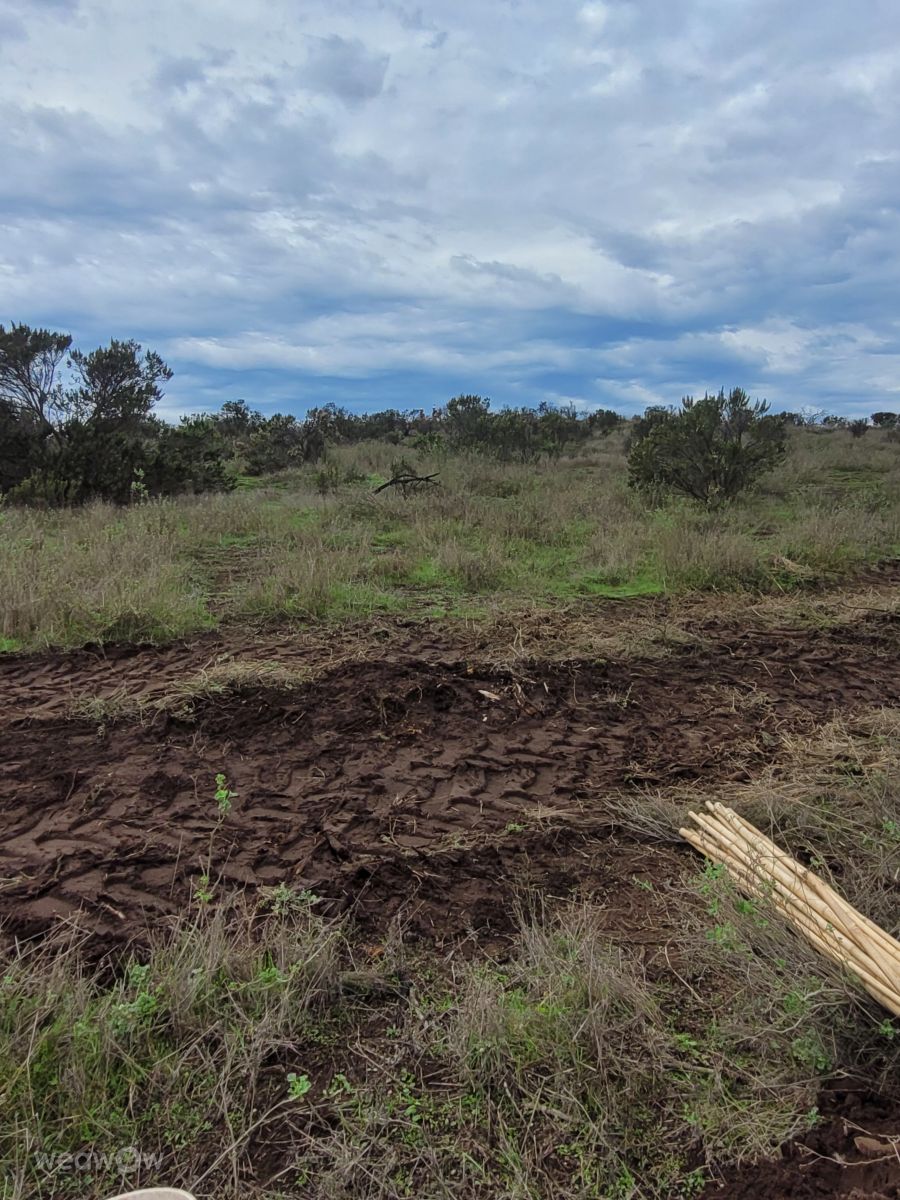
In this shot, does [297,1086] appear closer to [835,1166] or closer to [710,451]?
[835,1166]

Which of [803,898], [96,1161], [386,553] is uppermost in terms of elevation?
[386,553]

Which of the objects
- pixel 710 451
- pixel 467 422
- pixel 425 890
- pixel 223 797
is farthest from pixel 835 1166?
pixel 467 422

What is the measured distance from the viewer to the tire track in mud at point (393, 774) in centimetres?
285

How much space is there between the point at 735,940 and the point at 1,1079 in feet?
7.46

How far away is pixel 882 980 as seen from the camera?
2131mm

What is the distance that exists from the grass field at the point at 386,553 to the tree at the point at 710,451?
65 centimetres

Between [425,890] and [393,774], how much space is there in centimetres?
97

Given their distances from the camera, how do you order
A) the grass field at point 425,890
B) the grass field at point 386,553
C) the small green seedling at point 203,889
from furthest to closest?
the grass field at point 386,553
the small green seedling at point 203,889
the grass field at point 425,890

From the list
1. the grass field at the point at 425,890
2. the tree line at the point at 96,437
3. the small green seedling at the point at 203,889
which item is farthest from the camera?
the tree line at the point at 96,437

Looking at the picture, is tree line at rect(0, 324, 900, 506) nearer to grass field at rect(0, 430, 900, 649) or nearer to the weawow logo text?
grass field at rect(0, 430, 900, 649)

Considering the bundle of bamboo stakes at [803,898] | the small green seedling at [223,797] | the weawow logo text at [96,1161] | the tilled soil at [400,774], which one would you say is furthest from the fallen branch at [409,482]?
the weawow logo text at [96,1161]

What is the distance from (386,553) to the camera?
8.27m

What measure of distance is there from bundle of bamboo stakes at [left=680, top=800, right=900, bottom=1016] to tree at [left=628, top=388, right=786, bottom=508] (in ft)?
30.9

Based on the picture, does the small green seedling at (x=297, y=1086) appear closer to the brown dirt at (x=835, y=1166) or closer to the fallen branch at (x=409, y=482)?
the brown dirt at (x=835, y=1166)
